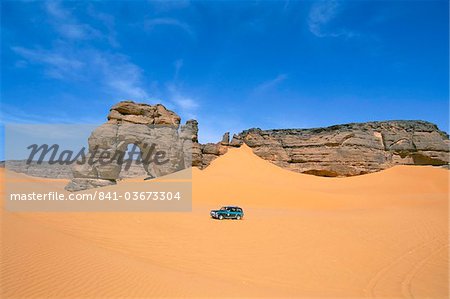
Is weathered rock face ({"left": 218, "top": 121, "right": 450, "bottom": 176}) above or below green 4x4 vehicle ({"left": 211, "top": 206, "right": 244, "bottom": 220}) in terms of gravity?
above

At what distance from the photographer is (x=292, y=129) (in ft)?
169

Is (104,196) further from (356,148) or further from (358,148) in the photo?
(358,148)

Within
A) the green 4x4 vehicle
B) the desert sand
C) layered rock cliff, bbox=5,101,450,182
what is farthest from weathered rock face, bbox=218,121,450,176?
the green 4x4 vehicle

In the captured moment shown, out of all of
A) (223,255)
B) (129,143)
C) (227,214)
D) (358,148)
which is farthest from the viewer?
(358,148)

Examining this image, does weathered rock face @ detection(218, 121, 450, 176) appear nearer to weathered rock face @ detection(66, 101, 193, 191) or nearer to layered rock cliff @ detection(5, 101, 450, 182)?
layered rock cliff @ detection(5, 101, 450, 182)

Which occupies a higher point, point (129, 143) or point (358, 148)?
point (358, 148)

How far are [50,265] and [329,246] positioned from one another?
10398 millimetres

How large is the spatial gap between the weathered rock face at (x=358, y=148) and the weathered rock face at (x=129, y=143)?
62.4 ft

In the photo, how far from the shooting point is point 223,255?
35.4 feet

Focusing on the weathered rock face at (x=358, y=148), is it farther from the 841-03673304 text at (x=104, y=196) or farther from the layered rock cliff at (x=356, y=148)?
the 841-03673304 text at (x=104, y=196)

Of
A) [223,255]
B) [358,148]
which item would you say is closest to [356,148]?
[358,148]

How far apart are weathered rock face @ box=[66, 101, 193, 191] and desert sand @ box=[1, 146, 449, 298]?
11.1m

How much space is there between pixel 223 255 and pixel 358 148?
132ft

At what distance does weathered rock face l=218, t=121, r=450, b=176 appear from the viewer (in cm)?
4516
